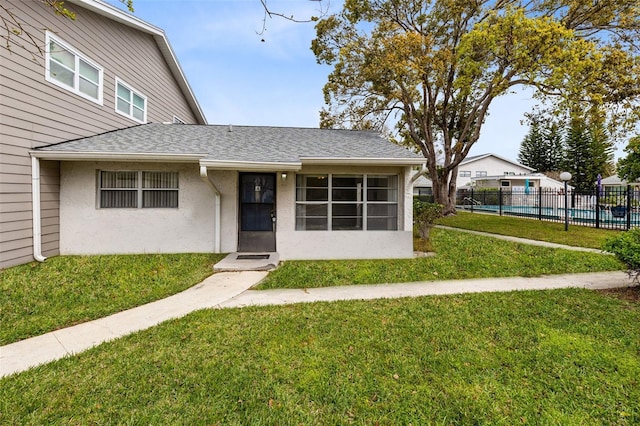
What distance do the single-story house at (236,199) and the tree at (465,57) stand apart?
3404 mm

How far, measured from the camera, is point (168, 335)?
12.7 feet

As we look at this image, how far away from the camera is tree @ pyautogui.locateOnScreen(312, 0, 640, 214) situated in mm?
10492

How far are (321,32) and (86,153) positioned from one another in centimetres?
1267

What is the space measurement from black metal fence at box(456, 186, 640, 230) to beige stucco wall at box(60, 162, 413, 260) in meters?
9.27

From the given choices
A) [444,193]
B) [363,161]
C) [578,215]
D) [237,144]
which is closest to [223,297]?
[363,161]

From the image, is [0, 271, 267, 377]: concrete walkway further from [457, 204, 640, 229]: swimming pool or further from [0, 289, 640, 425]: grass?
[457, 204, 640, 229]: swimming pool

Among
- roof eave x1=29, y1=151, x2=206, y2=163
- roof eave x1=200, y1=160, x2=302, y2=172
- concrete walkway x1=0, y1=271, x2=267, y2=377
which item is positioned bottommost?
concrete walkway x1=0, y1=271, x2=267, y2=377

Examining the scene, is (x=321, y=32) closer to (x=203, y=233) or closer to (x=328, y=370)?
(x=203, y=233)

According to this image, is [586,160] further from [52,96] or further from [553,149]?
[52,96]

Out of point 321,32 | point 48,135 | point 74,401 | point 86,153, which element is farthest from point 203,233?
point 321,32

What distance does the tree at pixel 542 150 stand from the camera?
153 ft

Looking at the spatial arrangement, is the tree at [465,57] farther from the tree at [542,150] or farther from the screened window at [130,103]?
the tree at [542,150]

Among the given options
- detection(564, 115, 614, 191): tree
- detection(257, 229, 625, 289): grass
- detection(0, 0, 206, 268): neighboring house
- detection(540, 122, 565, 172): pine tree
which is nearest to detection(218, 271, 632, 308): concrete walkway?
detection(257, 229, 625, 289): grass

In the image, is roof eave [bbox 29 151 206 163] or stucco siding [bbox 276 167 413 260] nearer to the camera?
roof eave [bbox 29 151 206 163]
